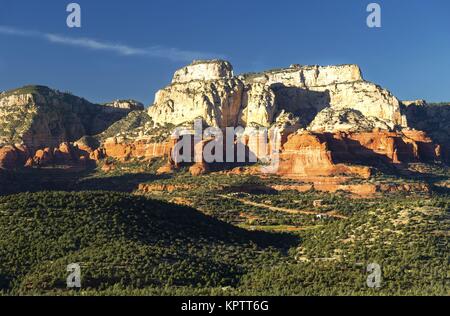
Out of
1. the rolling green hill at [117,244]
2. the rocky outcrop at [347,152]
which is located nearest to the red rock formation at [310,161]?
the rocky outcrop at [347,152]

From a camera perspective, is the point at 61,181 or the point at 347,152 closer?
the point at 347,152

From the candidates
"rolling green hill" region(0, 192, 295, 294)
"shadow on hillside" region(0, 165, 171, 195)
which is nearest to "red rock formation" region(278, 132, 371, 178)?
"shadow on hillside" region(0, 165, 171, 195)

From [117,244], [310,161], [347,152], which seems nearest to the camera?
[117,244]

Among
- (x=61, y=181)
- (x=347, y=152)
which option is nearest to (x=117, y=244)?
(x=347, y=152)

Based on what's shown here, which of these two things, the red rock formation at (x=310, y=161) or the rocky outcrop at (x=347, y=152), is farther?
the rocky outcrop at (x=347, y=152)

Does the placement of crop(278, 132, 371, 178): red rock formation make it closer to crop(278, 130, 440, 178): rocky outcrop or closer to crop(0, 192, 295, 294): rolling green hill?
crop(278, 130, 440, 178): rocky outcrop

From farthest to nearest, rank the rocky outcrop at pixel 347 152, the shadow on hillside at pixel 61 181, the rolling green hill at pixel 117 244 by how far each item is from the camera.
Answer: the shadow on hillside at pixel 61 181
the rocky outcrop at pixel 347 152
the rolling green hill at pixel 117 244

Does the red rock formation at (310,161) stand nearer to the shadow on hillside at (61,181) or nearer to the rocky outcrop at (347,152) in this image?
the rocky outcrop at (347,152)

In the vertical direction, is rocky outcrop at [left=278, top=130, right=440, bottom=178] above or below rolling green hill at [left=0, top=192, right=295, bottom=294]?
above

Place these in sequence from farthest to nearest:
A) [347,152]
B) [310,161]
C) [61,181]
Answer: [61,181] < [347,152] < [310,161]

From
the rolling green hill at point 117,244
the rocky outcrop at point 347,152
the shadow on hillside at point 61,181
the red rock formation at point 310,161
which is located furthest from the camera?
the shadow on hillside at point 61,181

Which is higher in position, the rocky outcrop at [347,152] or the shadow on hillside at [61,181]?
the rocky outcrop at [347,152]

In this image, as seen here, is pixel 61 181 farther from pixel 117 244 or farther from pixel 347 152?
pixel 117 244
